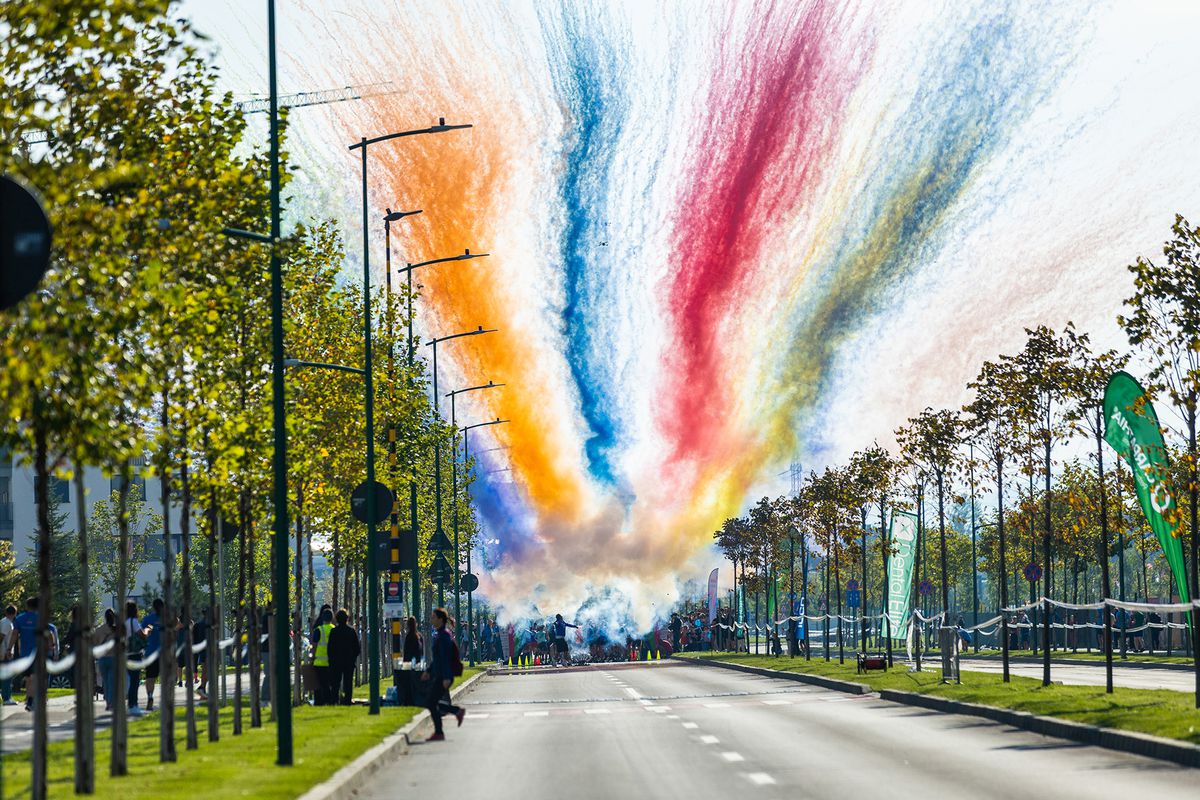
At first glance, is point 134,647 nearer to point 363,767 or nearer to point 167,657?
point 167,657

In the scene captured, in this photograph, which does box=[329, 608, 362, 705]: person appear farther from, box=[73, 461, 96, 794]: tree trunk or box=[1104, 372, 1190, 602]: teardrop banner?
box=[73, 461, 96, 794]: tree trunk

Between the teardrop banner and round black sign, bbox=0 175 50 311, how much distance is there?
19421 mm

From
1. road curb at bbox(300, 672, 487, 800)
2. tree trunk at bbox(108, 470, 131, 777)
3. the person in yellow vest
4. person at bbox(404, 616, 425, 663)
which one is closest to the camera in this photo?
road curb at bbox(300, 672, 487, 800)

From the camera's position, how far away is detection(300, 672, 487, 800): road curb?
16812 millimetres

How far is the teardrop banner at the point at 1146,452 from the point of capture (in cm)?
2644

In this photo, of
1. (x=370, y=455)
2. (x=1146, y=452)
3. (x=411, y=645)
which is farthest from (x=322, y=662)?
(x=1146, y=452)

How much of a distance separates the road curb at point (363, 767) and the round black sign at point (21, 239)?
7.58 m

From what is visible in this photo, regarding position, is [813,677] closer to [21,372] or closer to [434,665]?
[434,665]

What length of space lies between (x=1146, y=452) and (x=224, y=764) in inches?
565

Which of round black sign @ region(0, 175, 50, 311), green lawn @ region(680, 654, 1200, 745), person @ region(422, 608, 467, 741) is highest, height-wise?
round black sign @ region(0, 175, 50, 311)

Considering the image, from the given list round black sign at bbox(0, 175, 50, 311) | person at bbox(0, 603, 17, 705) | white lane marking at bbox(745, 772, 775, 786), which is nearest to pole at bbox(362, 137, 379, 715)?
person at bbox(0, 603, 17, 705)

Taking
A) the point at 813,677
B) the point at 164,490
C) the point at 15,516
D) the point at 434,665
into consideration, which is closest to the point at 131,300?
the point at 164,490

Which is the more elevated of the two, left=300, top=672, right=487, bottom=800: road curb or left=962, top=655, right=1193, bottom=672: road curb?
left=300, top=672, right=487, bottom=800: road curb

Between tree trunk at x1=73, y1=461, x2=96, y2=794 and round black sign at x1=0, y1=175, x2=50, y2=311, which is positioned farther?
tree trunk at x1=73, y1=461, x2=96, y2=794
